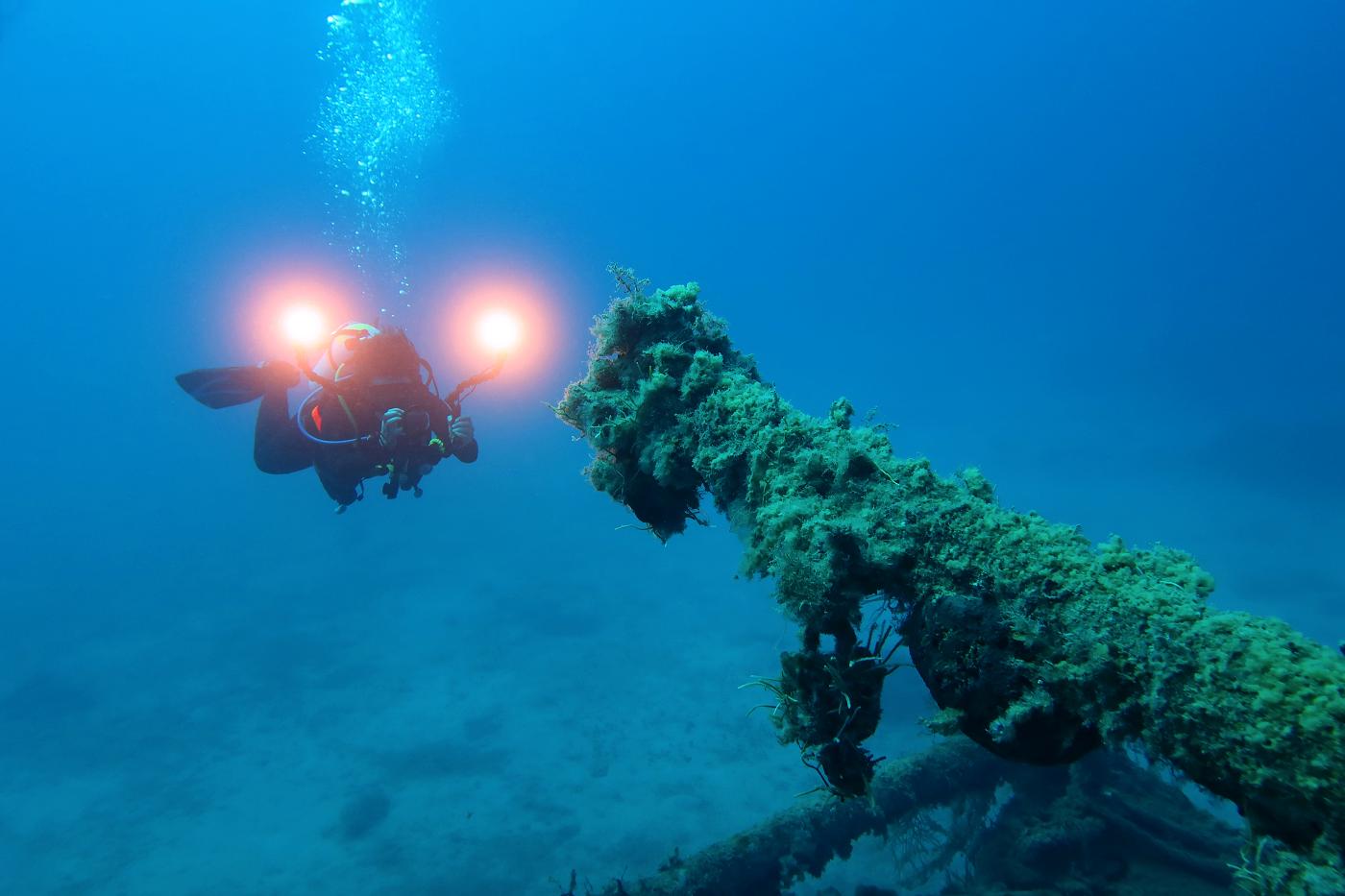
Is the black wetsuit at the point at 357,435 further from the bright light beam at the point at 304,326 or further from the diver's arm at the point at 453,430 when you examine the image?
the bright light beam at the point at 304,326

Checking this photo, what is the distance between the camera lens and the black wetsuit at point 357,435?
29.6 ft

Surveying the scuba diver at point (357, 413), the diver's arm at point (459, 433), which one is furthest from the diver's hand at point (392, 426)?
the diver's arm at point (459, 433)

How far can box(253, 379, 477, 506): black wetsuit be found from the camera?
9.03 m

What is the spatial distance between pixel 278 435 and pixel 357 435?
2.58 metres

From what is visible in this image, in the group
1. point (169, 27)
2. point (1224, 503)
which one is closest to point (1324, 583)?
point (1224, 503)

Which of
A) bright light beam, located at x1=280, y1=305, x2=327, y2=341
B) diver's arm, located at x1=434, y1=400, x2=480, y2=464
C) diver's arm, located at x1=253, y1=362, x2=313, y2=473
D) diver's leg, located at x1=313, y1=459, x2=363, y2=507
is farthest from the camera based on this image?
diver's arm, located at x1=253, y1=362, x2=313, y2=473

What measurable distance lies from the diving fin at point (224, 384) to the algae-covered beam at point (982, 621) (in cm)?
973

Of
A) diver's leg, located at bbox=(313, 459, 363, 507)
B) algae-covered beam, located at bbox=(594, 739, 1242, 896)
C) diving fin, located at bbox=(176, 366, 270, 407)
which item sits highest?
diving fin, located at bbox=(176, 366, 270, 407)

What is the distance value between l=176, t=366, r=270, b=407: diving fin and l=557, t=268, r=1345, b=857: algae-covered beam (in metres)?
9.73

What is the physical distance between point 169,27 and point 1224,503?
19414 centimetres

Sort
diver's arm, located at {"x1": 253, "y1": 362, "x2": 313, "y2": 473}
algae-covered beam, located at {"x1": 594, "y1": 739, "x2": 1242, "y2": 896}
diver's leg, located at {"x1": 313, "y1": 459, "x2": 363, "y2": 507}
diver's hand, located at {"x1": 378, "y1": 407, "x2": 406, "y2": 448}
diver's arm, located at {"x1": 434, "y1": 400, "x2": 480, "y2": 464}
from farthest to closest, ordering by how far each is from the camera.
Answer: diver's arm, located at {"x1": 253, "y1": 362, "x2": 313, "y2": 473} < diver's leg, located at {"x1": 313, "y1": 459, "x2": 363, "y2": 507} < diver's arm, located at {"x1": 434, "y1": 400, "x2": 480, "y2": 464} < algae-covered beam, located at {"x1": 594, "y1": 739, "x2": 1242, "y2": 896} < diver's hand, located at {"x1": 378, "y1": 407, "x2": 406, "y2": 448}

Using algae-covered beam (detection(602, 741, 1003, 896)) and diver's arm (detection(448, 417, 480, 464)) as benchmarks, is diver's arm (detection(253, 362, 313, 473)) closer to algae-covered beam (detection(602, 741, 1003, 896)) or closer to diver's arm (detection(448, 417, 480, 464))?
diver's arm (detection(448, 417, 480, 464))

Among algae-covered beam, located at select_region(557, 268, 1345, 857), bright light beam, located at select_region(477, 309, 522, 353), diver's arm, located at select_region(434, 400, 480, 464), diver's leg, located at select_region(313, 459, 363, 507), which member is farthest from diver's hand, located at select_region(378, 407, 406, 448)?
algae-covered beam, located at select_region(557, 268, 1345, 857)

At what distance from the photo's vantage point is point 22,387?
103 metres
